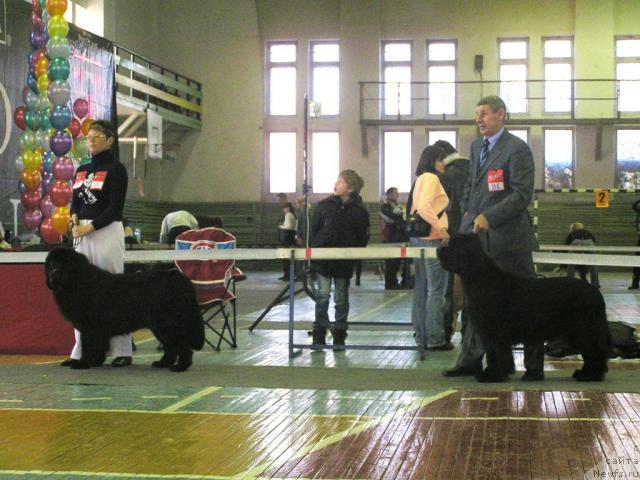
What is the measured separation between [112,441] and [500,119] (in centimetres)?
317

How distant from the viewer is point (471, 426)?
443 centimetres

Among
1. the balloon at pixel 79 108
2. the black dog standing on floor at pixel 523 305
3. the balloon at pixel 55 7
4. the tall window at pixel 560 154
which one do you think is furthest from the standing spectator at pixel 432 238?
the tall window at pixel 560 154

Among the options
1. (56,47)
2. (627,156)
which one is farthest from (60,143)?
(627,156)

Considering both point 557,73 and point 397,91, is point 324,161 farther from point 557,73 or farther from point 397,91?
point 557,73

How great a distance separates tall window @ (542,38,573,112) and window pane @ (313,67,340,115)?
5.77 metres

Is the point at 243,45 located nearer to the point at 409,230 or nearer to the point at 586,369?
the point at 409,230

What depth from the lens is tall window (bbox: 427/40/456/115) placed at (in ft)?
83.4

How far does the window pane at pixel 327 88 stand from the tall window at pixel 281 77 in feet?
2.21

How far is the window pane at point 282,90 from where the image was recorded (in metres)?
26.4

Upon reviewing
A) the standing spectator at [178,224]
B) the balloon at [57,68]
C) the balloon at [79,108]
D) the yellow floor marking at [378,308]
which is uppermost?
the balloon at [57,68]

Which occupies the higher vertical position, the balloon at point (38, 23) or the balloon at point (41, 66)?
the balloon at point (38, 23)

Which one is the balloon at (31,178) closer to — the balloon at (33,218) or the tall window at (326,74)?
the balloon at (33,218)

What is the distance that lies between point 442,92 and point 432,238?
61.8 feet

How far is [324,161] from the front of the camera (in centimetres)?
2605
